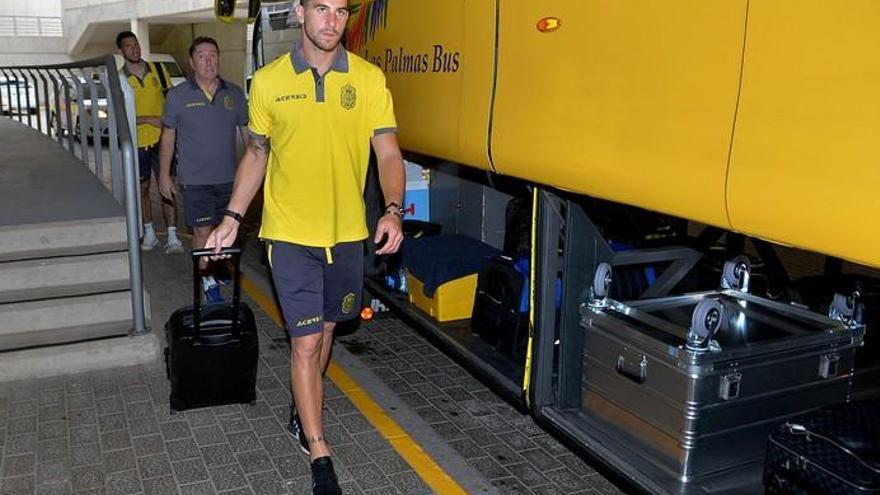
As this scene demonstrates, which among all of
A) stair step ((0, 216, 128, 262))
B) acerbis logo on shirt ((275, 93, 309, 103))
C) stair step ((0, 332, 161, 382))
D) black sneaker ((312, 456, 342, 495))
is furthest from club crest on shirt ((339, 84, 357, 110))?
stair step ((0, 216, 128, 262))

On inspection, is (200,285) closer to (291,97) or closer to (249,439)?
(249,439)

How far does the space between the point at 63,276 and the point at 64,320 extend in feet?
1.23

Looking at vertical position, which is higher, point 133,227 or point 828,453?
point 133,227

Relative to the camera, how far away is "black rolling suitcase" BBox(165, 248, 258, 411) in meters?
4.44

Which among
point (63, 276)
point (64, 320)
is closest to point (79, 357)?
point (64, 320)

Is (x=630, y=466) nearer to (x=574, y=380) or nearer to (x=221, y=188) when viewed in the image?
(x=574, y=380)

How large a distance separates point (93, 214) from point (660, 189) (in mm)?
4622

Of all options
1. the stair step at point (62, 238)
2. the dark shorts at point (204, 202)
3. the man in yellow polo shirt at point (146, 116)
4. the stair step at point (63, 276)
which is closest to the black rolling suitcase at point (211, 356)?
the stair step at point (63, 276)

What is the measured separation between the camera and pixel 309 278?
3.72m

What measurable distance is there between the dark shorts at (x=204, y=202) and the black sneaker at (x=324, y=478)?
2892 millimetres

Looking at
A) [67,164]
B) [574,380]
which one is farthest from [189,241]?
[574,380]

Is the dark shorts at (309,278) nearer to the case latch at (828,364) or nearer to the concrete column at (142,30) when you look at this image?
the case latch at (828,364)

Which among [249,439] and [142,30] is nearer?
[249,439]

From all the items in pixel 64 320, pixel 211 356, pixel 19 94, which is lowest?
pixel 64 320
